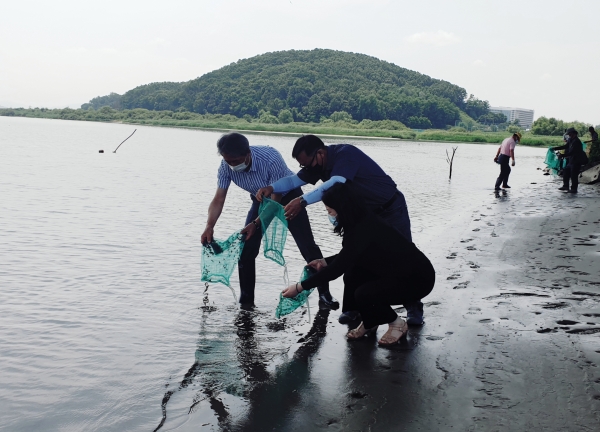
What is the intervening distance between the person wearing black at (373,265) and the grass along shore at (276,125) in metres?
75.0

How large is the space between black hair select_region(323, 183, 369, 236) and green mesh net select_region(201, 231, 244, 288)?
5.56 feet

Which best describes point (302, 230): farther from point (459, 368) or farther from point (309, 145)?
point (459, 368)

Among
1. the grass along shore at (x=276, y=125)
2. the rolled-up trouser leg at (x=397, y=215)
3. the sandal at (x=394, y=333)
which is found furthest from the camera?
the grass along shore at (x=276, y=125)

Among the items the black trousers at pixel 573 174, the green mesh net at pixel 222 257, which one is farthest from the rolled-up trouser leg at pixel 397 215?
the black trousers at pixel 573 174

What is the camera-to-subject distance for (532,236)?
400 inches

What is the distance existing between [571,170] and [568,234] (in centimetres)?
873

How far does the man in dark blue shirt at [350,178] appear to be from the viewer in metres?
4.82

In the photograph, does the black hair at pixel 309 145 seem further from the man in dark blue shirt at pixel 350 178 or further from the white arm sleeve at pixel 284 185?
the white arm sleeve at pixel 284 185

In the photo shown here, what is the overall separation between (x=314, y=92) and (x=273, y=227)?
115270mm

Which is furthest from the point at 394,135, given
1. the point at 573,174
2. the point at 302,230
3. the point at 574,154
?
the point at 302,230

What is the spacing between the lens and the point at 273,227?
5.88 metres

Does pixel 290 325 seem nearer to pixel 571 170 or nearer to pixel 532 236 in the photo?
pixel 532 236

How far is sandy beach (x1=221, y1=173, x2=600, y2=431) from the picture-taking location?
3.58 meters

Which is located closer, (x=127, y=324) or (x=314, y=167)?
(x=314, y=167)
